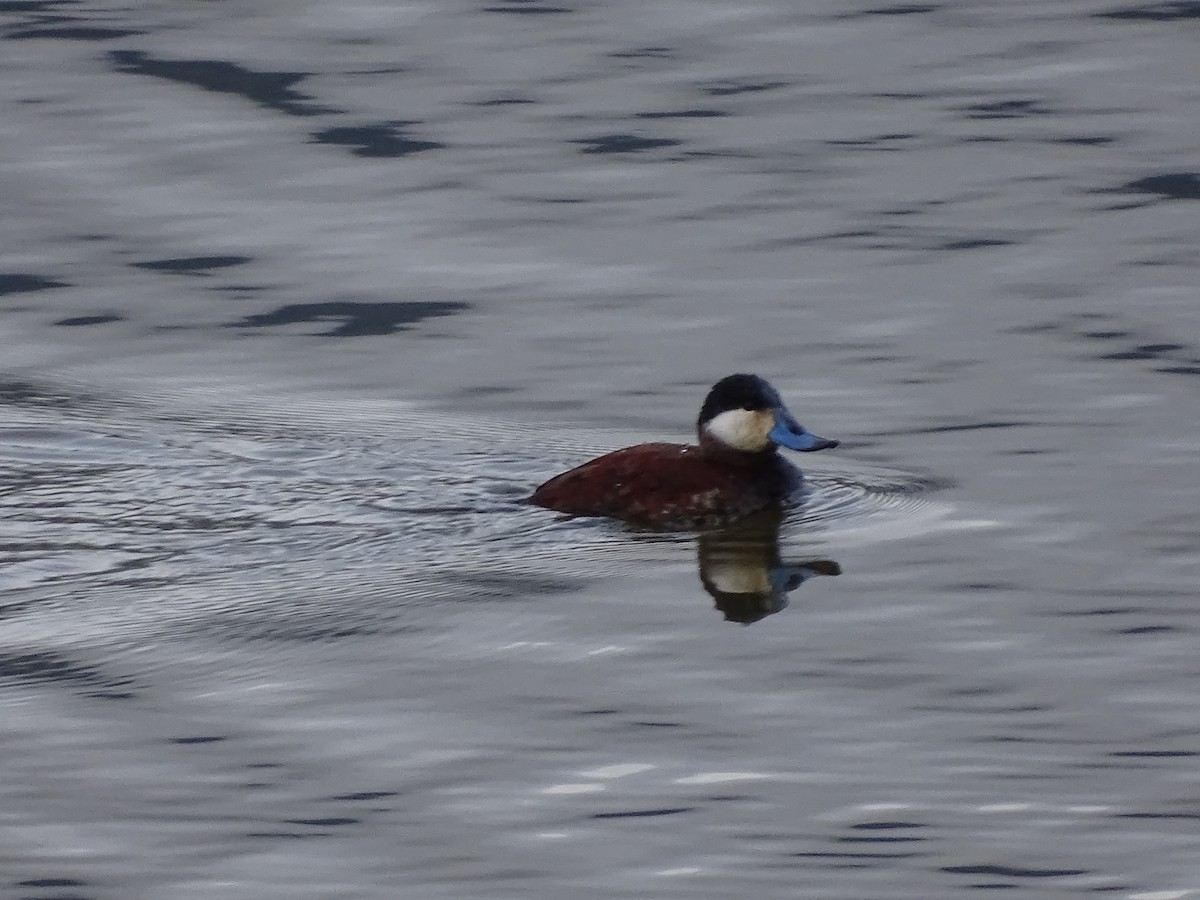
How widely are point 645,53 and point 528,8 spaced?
1557mm

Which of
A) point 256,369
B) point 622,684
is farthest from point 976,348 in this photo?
point 622,684

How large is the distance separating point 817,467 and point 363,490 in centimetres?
195

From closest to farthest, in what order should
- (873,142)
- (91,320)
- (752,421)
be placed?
1. (752,421)
2. (91,320)
3. (873,142)

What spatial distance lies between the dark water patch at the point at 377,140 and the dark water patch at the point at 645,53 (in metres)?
1.88

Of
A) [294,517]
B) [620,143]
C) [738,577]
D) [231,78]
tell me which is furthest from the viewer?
[231,78]

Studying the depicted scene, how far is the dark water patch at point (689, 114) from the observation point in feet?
50.2

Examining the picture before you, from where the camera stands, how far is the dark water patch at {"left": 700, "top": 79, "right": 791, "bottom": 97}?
15.7 m

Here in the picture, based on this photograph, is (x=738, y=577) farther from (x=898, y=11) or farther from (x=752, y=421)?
(x=898, y=11)

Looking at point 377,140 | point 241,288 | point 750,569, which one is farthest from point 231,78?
point 750,569

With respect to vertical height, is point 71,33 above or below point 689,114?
above

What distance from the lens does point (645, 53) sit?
54.6 ft

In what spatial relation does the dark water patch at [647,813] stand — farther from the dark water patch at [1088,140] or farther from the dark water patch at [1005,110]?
the dark water patch at [1005,110]

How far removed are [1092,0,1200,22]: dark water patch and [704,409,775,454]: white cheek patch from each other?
7881mm

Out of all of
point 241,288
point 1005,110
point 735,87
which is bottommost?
point 241,288
